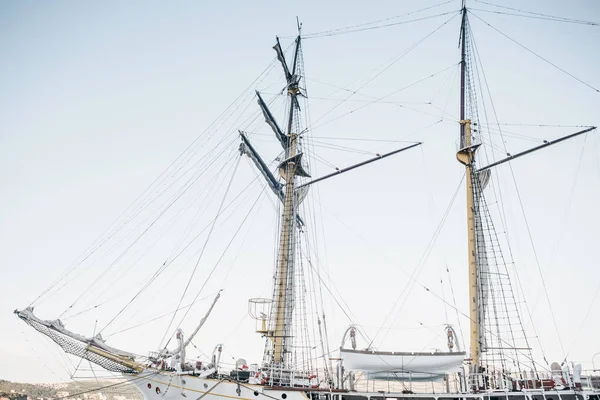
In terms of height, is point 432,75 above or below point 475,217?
above

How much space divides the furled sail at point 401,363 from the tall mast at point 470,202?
11.4 feet

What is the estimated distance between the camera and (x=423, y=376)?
2031cm

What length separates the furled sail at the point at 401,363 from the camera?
19828 millimetres

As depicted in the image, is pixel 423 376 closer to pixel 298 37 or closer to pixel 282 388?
pixel 282 388

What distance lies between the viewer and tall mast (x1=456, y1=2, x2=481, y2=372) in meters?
23.2

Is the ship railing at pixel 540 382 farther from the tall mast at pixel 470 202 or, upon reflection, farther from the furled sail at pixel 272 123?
the furled sail at pixel 272 123

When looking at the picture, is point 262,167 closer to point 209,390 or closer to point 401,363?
point 209,390

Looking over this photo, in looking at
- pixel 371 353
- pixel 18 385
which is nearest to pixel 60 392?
pixel 18 385

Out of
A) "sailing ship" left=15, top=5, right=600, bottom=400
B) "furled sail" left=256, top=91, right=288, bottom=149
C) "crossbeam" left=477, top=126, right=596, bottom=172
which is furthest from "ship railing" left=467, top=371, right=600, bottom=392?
"furled sail" left=256, top=91, right=288, bottom=149

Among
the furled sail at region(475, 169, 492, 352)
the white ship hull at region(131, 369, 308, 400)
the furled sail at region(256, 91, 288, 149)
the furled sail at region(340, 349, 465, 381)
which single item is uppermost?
the furled sail at region(256, 91, 288, 149)

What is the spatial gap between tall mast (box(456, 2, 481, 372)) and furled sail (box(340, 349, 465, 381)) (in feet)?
11.4

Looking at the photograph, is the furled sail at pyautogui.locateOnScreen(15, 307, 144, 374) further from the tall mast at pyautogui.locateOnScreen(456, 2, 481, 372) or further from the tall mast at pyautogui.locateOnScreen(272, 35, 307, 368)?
the tall mast at pyautogui.locateOnScreen(456, 2, 481, 372)

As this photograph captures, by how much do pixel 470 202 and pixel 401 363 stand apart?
11816mm

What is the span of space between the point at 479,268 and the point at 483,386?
6434 millimetres
